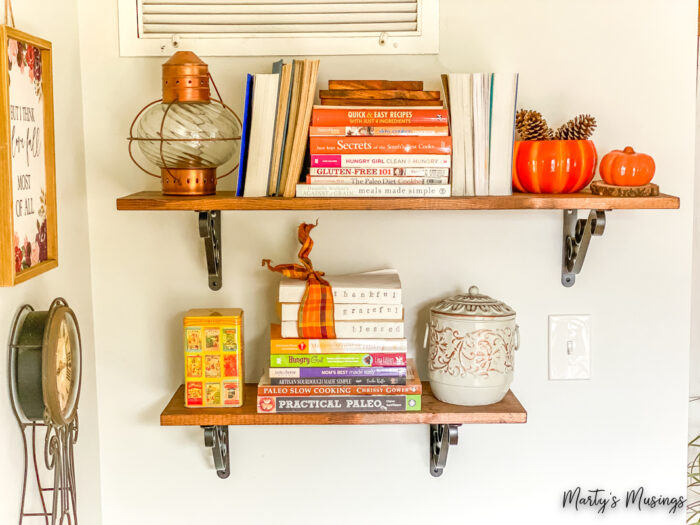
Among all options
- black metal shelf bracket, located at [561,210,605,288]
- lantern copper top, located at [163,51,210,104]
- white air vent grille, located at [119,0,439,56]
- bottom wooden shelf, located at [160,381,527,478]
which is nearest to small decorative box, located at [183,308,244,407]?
bottom wooden shelf, located at [160,381,527,478]

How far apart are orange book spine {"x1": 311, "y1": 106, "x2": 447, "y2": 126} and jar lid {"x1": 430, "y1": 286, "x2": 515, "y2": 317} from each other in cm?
32

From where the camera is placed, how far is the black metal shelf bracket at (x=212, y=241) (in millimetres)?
1393

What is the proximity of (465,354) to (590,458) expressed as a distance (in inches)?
15.4

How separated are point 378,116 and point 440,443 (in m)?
0.62

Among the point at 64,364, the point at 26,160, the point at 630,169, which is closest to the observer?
the point at 26,160

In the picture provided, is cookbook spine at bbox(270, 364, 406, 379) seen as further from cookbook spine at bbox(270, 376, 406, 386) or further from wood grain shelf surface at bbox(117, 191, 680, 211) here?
wood grain shelf surface at bbox(117, 191, 680, 211)

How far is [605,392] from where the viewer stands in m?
1.55

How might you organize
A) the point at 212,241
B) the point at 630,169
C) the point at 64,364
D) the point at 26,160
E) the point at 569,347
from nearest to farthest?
the point at 26,160 → the point at 64,364 → the point at 630,169 → the point at 212,241 → the point at 569,347

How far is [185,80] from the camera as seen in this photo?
1.30 metres

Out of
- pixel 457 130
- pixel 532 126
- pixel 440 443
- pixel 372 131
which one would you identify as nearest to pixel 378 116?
pixel 372 131

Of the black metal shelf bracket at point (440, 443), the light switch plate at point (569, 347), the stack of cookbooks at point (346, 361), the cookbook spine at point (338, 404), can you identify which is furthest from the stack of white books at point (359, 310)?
the light switch plate at point (569, 347)

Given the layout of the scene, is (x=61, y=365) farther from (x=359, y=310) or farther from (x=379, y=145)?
(x=379, y=145)

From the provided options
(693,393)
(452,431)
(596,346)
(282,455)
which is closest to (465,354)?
(452,431)

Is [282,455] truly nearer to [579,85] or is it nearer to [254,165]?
[254,165]
